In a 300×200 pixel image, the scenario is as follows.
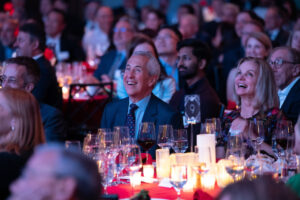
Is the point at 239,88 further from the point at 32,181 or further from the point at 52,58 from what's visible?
the point at 52,58

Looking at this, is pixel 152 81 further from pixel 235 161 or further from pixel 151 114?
pixel 235 161

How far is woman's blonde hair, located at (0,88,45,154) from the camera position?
114 inches

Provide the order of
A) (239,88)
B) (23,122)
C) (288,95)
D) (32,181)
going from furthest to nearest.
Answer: (288,95) → (239,88) → (23,122) → (32,181)

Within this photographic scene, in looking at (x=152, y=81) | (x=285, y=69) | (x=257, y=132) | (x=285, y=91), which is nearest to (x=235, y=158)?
(x=257, y=132)

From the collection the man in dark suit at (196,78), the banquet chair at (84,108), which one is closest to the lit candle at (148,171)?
the man in dark suit at (196,78)

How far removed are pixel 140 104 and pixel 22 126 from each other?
5.31 ft

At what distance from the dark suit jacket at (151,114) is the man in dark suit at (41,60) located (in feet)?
4.76

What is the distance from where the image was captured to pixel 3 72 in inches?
181

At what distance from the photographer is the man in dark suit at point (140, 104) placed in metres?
4.29

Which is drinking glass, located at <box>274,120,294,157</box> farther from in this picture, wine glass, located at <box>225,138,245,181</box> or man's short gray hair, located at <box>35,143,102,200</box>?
man's short gray hair, located at <box>35,143,102,200</box>

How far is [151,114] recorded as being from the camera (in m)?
4.30

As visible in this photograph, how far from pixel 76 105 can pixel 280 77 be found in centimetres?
261

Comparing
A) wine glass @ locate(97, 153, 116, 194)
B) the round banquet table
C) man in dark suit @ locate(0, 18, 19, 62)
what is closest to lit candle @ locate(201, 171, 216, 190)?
the round banquet table

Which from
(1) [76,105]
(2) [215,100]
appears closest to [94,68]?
(1) [76,105]
